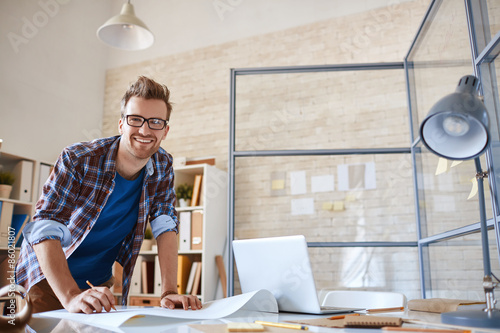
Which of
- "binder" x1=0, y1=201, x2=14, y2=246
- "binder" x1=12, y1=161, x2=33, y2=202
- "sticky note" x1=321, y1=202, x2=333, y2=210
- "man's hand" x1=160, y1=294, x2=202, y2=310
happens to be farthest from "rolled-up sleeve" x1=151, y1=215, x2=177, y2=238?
"binder" x1=12, y1=161, x2=33, y2=202

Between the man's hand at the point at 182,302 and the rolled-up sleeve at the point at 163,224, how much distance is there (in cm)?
39

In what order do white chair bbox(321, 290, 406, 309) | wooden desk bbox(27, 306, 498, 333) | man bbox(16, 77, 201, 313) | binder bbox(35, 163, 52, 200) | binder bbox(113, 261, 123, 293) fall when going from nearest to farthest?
wooden desk bbox(27, 306, 498, 333) → man bbox(16, 77, 201, 313) → white chair bbox(321, 290, 406, 309) → binder bbox(113, 261, 123, 293) → binder bbox(35, 163, 52, 200)

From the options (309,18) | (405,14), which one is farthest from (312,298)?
(309,18)

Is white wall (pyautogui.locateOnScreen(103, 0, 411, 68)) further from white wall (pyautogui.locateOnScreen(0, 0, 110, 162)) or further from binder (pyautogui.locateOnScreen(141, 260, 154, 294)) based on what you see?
binder (pyautogui.locateOnScreen(141, 260, 154, 294))

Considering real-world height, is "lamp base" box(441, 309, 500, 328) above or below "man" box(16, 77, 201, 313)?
below

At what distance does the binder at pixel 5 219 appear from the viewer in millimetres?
3429

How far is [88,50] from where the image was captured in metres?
4.98

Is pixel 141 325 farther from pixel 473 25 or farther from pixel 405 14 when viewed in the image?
pixel 405 14

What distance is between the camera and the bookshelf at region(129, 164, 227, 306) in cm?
371

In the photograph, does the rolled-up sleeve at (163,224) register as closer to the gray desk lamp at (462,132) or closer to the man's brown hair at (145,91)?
the man's brown hair at (145,91)

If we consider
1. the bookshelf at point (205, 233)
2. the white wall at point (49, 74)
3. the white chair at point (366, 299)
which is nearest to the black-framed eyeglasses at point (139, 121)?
the white chair at point (366, 299)

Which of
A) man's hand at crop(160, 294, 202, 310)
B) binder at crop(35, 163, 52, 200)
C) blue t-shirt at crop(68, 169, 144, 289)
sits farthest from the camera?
binder at crop(35, 163, 52, 200)

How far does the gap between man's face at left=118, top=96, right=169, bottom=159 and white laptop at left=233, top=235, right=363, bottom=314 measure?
0.42 metres

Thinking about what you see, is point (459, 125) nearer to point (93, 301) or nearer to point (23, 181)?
point (93, 301)
